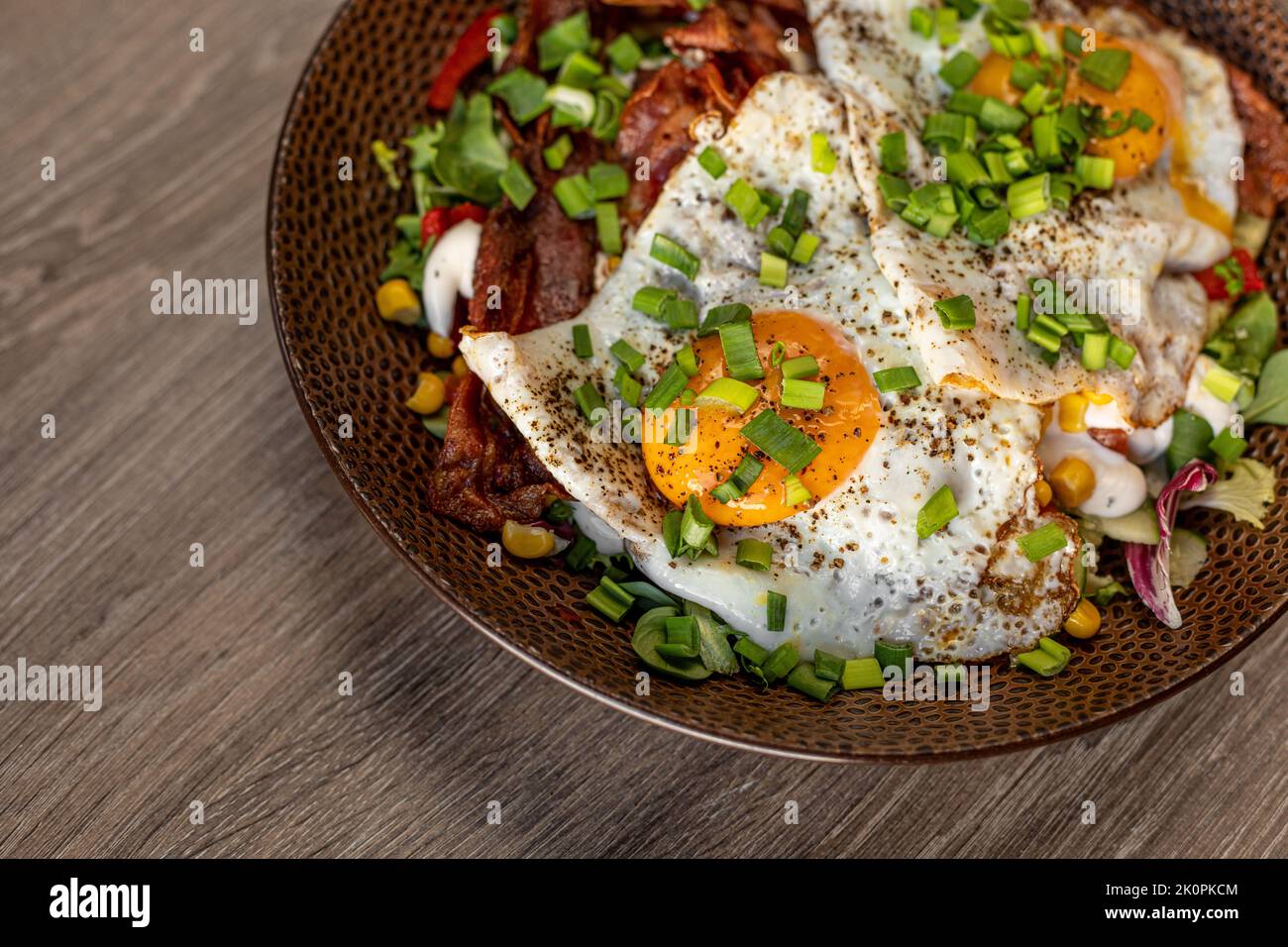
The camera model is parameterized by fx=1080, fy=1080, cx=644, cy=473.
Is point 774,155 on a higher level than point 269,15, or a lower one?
lower

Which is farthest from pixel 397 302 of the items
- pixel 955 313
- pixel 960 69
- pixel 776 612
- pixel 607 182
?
pixel 960 69

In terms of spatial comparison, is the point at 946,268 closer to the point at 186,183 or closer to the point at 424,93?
the point at 424,93

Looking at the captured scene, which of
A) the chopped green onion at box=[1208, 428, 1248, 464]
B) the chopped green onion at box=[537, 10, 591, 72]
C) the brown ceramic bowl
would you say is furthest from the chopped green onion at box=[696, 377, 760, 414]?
the chopped green onion at box=[1208, 428, 1248, 464]

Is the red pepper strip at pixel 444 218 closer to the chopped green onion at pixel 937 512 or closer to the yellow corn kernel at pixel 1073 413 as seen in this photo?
the chopped green onion at pixel 937 512

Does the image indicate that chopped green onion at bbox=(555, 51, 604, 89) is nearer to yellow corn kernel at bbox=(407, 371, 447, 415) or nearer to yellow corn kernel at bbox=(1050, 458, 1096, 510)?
yellow corn kernel at bbox=(407, 371, 447, 415)

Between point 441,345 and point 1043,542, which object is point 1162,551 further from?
point 441,345

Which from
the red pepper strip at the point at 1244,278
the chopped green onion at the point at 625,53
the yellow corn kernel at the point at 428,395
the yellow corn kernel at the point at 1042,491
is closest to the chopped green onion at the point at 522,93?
the chopped green onion at the point at 625,53
